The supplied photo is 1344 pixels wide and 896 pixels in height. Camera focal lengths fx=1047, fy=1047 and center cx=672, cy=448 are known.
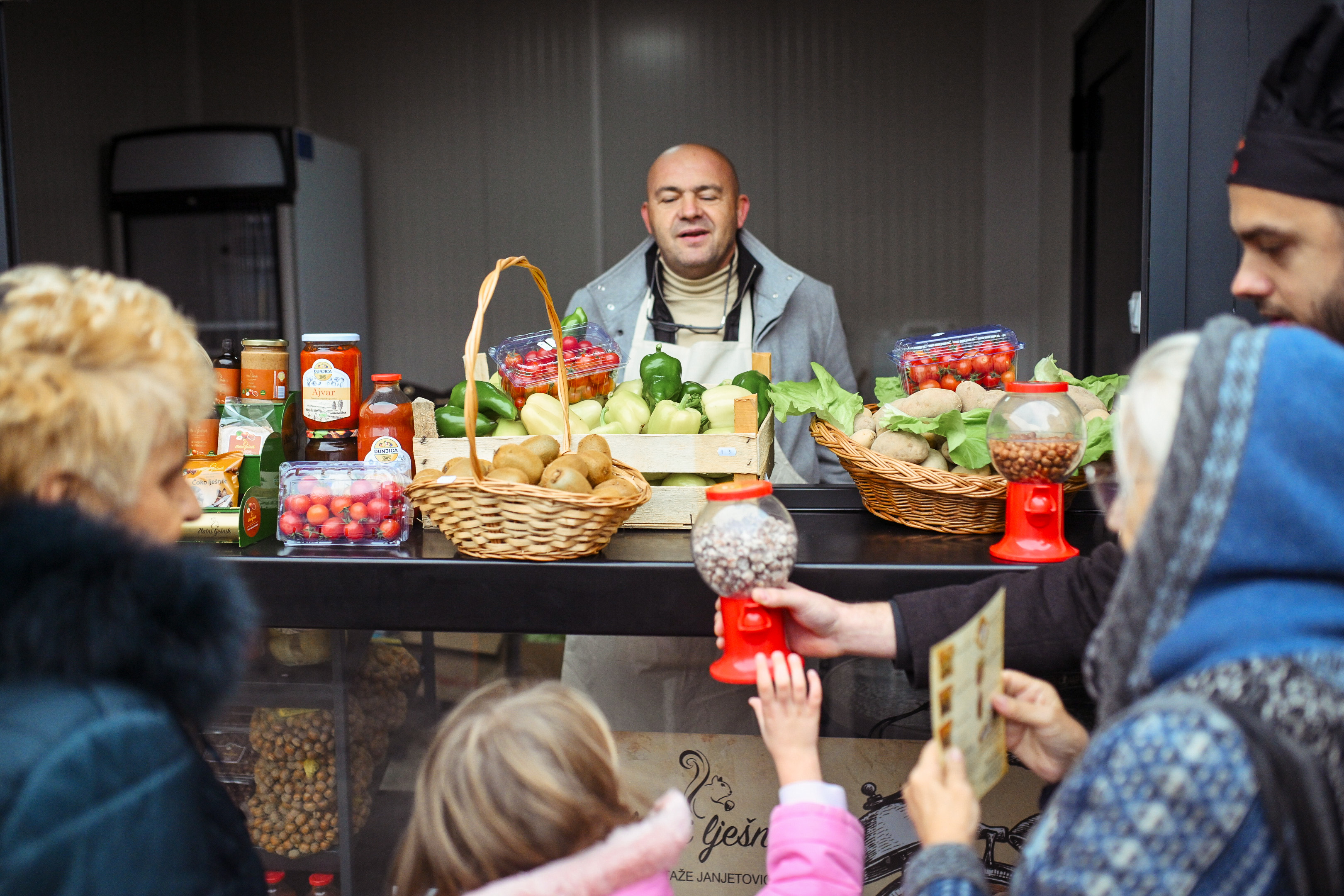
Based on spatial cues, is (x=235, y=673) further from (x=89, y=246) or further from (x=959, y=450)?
(x=89, y=246)

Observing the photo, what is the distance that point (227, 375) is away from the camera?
2.11 metres

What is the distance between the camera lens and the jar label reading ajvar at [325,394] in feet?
6.44

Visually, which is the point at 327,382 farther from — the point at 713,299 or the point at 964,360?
the point at 713,299

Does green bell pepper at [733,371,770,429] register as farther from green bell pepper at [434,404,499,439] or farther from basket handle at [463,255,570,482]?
green bell pepper at [434,404,499,439]

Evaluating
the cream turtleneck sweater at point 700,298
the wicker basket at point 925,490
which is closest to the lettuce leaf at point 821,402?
the wicker basket at point 925,490

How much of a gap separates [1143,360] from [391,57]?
5.47 metres

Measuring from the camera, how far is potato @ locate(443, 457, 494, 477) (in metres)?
1.72

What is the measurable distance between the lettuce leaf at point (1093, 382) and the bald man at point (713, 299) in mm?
1236

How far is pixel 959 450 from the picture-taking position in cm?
181

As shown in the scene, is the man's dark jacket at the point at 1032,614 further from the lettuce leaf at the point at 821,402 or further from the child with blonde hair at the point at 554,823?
the lettuce leaf at the point at 821,402

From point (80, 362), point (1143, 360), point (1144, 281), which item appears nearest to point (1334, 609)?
point (1143, 360)

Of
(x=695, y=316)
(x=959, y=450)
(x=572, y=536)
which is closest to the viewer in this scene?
(x=572, y=536)

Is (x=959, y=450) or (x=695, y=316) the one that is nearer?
(x=959, y=450)

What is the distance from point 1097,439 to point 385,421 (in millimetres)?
1276
